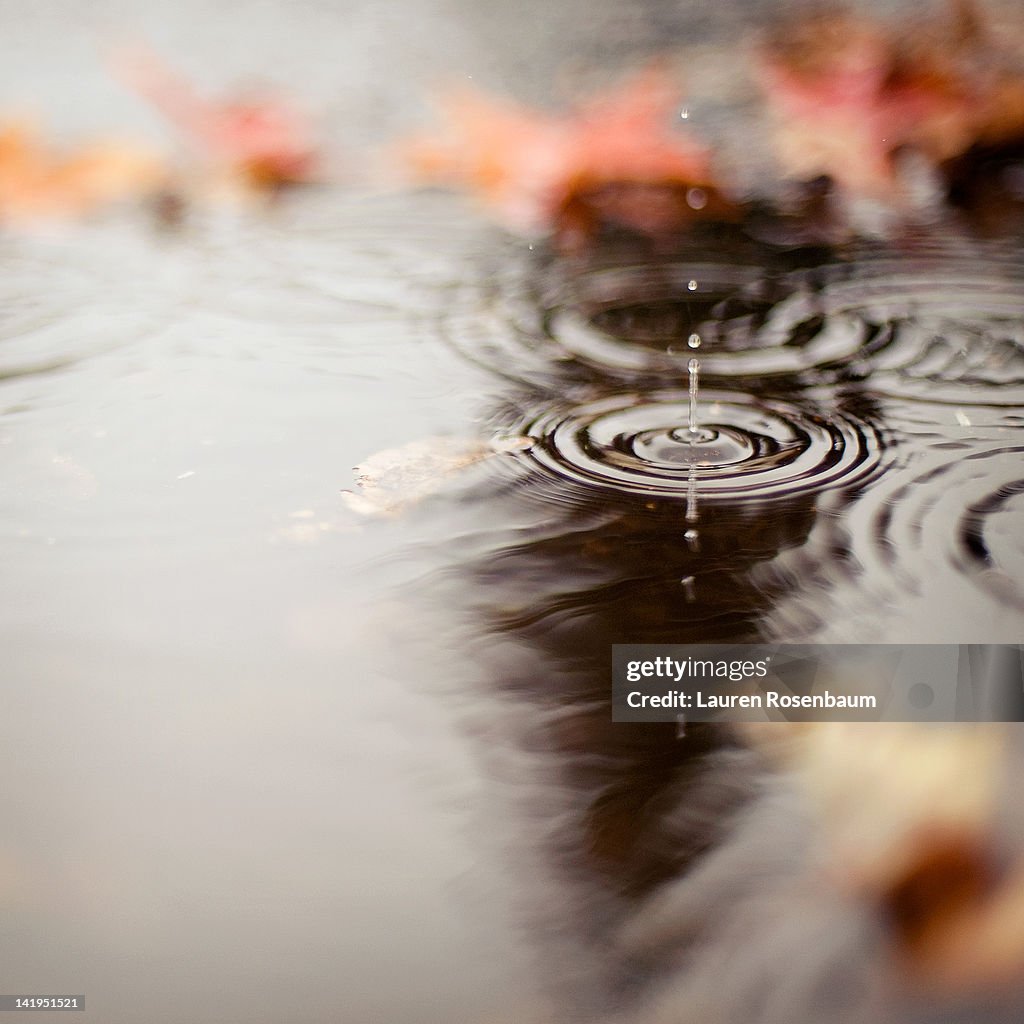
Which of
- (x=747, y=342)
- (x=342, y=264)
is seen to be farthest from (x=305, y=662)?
(x=342, y=264)

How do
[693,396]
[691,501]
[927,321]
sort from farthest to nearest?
1. [927,321]
2. [693,396]
3. [691,501]

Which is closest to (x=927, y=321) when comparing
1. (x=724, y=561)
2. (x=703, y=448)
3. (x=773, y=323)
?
(x=773, y=323)

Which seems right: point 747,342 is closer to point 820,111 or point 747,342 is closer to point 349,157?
point 820,111

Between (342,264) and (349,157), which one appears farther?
(349,157)

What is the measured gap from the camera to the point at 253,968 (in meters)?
0.58

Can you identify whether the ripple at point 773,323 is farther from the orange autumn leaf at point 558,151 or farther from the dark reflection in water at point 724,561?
the orange autumn leaf at point 558,151

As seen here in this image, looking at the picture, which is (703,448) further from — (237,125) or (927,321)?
(237,125)

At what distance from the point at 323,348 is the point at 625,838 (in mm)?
836

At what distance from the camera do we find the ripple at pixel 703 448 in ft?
3.29

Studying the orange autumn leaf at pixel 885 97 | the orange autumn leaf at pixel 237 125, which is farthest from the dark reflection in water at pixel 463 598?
the orange autumn leaf at pixel 237 125

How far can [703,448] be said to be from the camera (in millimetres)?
1069

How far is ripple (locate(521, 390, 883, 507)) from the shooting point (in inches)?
39.4

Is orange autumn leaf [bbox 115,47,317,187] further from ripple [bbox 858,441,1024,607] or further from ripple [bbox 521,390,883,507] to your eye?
ripple [bbox 858,441,1024,607]

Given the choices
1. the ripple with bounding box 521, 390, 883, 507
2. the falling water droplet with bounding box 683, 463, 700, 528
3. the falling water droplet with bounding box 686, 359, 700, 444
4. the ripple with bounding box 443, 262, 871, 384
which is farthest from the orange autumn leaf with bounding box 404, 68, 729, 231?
the falling water droplet with bounding box 683, 463, 700, 528
